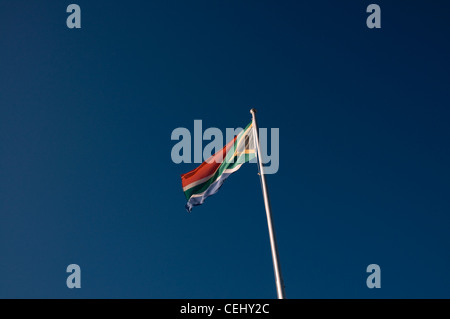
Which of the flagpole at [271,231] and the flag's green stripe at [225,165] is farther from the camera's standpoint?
the flag's green stripe at [225,165]

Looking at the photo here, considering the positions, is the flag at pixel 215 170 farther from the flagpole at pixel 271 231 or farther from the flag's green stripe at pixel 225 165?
the flagpole at pixel 271 231

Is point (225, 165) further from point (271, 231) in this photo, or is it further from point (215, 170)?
point (271, 231)

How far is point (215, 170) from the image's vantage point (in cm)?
1483

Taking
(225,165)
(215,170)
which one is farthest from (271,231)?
(215,170)

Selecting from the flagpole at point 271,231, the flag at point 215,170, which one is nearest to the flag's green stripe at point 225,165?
the flag at point 215,170

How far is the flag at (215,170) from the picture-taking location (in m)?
14.4

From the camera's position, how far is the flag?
47.1ft
